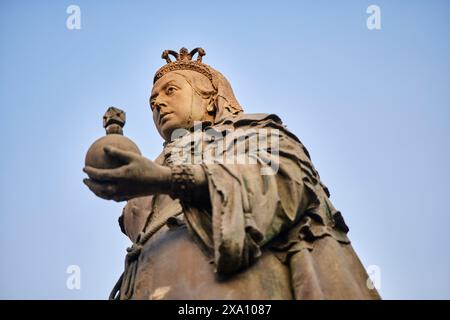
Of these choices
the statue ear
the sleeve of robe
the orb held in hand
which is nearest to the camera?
the sleeve of robe

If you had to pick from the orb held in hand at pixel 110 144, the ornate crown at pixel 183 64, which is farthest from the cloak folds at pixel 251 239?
the ornate crown at pixel 183 64

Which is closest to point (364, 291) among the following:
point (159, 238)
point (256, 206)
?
point (256, 206)

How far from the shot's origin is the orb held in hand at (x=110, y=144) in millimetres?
7395

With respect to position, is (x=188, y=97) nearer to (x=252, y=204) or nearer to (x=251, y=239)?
(x=252, y=204)

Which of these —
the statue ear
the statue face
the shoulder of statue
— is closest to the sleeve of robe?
the shoulder of statue

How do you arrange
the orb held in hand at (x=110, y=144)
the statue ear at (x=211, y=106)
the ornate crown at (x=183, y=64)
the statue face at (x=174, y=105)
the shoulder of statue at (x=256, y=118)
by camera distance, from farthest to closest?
the ornate crown at (x=183, y=64)
the statue ear at (x=211, y=106)
the statue face at (x=174, y=105)
the shoulder of statue at (x=256, y=118)
the orb held in hand at (x=110, y=144)

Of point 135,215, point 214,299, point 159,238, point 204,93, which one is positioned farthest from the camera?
point 204,93

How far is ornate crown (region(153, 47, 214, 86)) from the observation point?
10.7 meters

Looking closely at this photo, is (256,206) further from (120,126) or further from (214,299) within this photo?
(120,126)

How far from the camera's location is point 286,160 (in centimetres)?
824

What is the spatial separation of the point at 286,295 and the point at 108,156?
1904 mm

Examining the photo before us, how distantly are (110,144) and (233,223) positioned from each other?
127cm

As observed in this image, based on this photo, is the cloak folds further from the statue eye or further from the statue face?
the statue eye

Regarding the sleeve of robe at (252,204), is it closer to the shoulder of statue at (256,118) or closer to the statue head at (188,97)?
the shoulder of statue at (256,118)
